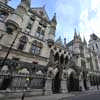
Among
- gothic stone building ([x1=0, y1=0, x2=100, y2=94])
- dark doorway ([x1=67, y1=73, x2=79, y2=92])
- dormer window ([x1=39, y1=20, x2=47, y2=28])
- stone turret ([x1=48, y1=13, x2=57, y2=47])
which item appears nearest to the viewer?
gothic stone building ([x1=0, y1=0, x2=100, y2=94])

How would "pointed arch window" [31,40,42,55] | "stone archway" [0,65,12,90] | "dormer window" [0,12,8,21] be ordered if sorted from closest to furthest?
"stone archway" [0,65,12,90] → "dormer window" [0,12,8,21] → "pointed arch window" [31,40,42,55]

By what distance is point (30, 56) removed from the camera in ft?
48.1

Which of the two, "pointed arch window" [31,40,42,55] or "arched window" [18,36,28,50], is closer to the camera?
"arched window" [18,36,28,50]

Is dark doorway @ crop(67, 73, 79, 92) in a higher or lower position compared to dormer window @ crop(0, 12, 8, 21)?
lower

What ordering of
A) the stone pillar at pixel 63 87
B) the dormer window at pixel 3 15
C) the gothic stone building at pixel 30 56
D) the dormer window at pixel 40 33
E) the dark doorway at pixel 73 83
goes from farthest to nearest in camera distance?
the dormer window at pixel 40 33 < the dark doorway at pixel 73 83 < the dormer window at pixel 3 15 < the stone pillar at pixel 63 87 < the gothic stone building at pixel 30 56

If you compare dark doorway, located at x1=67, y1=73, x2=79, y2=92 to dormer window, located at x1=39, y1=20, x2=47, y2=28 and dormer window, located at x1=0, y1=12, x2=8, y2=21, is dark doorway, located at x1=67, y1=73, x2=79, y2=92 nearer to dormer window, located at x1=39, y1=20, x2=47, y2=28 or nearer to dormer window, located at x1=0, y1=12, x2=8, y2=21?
dormer window, located at x1=39, y1=20, x2=47, y2=28

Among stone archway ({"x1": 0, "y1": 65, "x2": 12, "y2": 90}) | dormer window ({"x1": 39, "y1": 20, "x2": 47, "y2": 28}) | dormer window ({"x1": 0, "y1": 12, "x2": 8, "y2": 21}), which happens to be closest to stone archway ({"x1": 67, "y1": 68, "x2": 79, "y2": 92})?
stone archway ({"x1": 0, "y1": 65, "x2": 12, "y2": 90})

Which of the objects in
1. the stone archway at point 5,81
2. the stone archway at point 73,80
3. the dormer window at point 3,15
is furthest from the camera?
the stone archway at point 73,80

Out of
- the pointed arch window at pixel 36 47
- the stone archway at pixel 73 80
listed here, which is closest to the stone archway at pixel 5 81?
the pointed arch window at pixel 36 47

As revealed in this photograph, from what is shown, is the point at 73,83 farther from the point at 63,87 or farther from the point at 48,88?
the point at 48,88

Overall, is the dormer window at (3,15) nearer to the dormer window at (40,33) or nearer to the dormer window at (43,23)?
the dormer window at (40,33)

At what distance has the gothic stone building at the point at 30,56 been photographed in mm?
10617

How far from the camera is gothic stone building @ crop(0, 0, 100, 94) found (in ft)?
34.8

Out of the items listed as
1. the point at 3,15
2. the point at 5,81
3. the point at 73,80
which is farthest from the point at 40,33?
the point at 73,80
